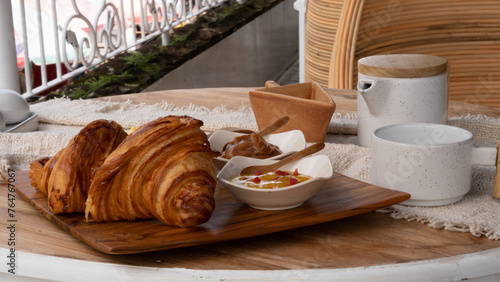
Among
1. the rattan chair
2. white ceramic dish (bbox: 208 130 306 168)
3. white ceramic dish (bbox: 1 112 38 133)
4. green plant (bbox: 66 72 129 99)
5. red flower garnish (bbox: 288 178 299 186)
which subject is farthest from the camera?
green plant (bbox: 66 72 129 99)

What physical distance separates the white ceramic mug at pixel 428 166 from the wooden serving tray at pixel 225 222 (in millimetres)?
24

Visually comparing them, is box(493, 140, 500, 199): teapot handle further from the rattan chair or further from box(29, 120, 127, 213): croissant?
the rattan chair

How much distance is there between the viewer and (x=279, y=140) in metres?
0.87

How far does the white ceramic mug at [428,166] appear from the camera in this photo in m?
0.71

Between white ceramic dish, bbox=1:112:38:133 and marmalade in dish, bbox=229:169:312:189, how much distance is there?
609mm

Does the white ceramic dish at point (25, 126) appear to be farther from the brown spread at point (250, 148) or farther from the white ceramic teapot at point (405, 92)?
the white ceramic teapot at point (405, 92)

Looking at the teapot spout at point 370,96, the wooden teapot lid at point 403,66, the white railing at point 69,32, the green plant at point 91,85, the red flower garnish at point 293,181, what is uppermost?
the wooden teapot lid at point 403,66

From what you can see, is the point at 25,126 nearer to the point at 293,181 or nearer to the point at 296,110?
the point at 296,110

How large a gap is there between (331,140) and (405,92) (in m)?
0.20

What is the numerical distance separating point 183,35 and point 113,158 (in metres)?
2.96

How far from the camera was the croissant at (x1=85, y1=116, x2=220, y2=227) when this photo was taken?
63 cm

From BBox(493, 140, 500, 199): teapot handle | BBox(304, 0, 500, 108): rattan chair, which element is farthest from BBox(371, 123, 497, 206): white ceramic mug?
BBox(304, 0, 500, 108): rattan chair

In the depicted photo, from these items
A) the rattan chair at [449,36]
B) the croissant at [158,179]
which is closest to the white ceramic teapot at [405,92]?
the croissant at [158,179]

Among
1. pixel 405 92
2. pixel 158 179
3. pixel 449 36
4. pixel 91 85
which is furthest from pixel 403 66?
pixel 91 85
